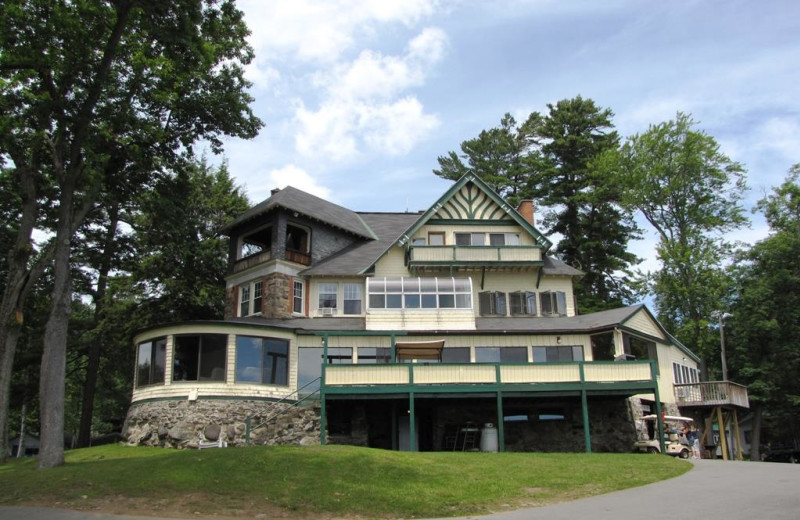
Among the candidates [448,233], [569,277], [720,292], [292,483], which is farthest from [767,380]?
[292,483]

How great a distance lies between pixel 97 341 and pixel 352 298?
44.7 ft

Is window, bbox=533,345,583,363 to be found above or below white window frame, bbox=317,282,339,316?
below

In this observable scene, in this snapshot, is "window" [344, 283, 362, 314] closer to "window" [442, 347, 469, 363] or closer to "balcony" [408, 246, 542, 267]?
"balcony" [408, 246, 542, 267]

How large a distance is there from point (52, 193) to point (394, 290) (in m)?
14.7

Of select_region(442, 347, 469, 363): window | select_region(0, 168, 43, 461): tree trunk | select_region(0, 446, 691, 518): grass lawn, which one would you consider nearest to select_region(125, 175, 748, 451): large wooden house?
select_region(442, 347, 469, 363): window

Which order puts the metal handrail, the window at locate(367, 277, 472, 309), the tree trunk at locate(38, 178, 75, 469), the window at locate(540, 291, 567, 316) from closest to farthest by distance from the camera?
1. the tree trunk at locate(38, 178, 75, 469)
2. the metal handrail
3. the window at locate(367, 277, 472, 309)
4. the window at locate(540, 291, 567, 316)

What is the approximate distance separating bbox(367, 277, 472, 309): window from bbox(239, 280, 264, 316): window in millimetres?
5542

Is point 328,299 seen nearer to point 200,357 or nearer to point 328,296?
point 328,296

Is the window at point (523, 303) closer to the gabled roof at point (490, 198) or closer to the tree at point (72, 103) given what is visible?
the gabled roof at point (490, 198)

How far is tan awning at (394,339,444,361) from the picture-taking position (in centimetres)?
2780

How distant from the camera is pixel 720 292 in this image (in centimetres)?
4262

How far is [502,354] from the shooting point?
29.6 meters

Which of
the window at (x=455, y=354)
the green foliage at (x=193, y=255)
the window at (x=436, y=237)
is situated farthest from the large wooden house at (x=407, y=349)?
the green foliage at (x=193, y=255)

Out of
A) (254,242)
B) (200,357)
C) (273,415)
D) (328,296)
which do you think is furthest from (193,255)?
(273,415)
